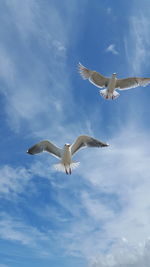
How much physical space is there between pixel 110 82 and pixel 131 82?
168 cm

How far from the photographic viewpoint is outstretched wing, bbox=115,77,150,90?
2850 cm

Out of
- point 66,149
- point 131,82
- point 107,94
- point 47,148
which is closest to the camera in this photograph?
point 66,149


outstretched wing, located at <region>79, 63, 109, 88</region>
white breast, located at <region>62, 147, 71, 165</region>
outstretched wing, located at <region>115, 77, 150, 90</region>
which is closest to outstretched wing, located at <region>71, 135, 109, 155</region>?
white breast, located at <region>62, 147, 71, 165</region>

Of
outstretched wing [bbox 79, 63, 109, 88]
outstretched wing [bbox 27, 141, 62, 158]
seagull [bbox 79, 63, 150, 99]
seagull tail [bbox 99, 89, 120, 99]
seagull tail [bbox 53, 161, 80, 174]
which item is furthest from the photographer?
outstretched wing [bbox 79, 63, 109, 88]

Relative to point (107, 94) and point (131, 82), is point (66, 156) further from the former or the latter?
point (131, 82)

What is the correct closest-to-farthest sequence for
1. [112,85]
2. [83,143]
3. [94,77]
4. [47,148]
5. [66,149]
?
[66,149] → [83,143] → [47,148] → [112,85] → [94,77]

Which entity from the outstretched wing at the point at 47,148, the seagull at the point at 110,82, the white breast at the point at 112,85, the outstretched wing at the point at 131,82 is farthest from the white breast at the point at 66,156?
the outstretched wing at the point at 131,82

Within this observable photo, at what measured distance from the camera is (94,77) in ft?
92.8

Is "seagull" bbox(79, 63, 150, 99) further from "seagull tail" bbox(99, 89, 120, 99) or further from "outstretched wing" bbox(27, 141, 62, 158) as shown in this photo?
"outstretched wing" bbox(27, 141, 62, 158)

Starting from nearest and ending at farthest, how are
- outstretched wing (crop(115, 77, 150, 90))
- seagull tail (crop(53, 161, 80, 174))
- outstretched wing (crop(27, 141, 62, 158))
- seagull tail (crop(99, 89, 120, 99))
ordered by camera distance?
seagull tail (crop(53, 161, 80, 174)) < outstretched wing (crop(27, 141, 62, 158)) < seagull tail (crop(99, 89, 120, 99)) < outstretched wing (crop(115, 77, 150, 90))

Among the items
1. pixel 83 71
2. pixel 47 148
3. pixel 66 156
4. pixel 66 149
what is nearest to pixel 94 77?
pixel 83 71

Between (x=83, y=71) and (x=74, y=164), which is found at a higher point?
(x=83, y=71)

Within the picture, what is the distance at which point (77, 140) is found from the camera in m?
25.5

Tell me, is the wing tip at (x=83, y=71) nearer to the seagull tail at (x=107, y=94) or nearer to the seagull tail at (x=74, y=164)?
the seagull tail at (x=107, y=94)
